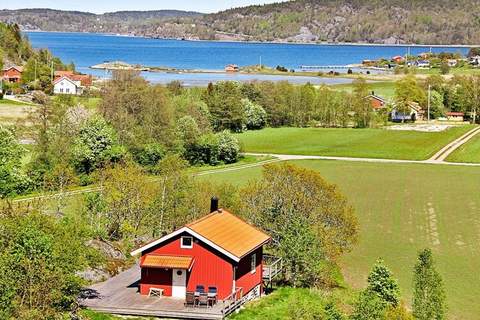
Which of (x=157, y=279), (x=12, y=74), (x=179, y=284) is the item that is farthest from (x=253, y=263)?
(x=12, y=74)

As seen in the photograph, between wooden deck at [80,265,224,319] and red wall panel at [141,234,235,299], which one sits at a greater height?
red wall panel at [141,234,235,299]

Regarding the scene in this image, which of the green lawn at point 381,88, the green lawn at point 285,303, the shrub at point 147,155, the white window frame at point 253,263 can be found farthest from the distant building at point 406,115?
the white window frame at point 253,263

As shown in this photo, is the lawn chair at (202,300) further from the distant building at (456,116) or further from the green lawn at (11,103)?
the distant building at (456,116)

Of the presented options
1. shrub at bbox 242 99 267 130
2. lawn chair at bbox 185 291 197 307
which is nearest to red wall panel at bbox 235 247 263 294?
lawn chair at bbox 185 291 197 307

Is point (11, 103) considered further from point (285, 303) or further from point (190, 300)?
point (190, 300)

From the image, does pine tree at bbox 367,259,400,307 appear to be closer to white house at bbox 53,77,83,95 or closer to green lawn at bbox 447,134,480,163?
green lawn at bbox 447,134,480,163

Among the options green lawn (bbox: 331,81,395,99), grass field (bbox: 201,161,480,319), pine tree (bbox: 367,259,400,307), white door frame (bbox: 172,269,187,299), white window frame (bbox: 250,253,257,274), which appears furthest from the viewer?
green lawn (bbox: 331,81,395,99)

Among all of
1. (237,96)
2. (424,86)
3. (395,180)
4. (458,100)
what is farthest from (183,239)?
(424,86)
